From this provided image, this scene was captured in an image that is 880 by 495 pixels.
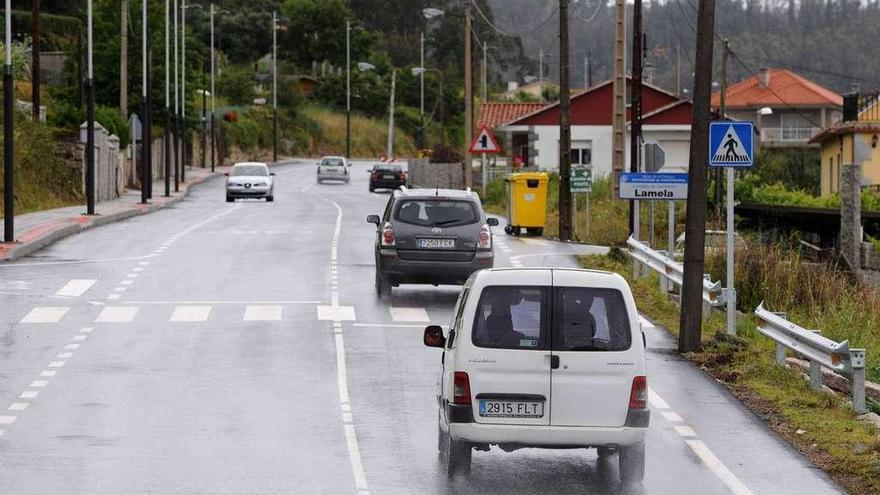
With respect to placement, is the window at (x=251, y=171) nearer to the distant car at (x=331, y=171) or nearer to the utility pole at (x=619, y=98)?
the distant car at (x=331, y=171)

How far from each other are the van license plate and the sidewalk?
2236 cm

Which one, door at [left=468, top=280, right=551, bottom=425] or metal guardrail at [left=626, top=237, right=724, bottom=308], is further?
metal guardrail at [left=626, top=237, right=724, bottom=308]

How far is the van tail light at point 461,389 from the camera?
12711 millimetres

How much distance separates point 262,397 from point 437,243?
9.40 metres

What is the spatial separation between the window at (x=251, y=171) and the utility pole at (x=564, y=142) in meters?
25.3

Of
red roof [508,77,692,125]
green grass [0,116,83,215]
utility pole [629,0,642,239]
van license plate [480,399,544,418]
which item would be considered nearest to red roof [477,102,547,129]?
red roof [508,77,692,125]

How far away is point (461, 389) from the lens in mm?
12766

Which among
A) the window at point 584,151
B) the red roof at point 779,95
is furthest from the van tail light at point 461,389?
the red roof at point 779,95

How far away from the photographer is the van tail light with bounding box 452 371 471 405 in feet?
41.7

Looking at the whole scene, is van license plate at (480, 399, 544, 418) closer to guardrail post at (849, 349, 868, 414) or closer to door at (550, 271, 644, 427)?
door at (550, 271, 644, 427)

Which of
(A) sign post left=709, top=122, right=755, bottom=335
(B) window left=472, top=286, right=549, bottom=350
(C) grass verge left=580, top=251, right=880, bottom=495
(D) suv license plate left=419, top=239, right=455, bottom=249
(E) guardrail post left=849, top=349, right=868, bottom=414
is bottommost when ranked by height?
(C) grass verge left=580, top=251, right=880, bottom=495

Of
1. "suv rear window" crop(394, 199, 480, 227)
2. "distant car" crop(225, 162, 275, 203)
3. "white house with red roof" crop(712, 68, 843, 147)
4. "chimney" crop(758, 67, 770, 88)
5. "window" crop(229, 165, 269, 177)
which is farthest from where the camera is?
"chimney" crop(758, 67, 770, 88)

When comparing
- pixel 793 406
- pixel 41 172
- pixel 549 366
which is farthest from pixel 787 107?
pixel 549 366

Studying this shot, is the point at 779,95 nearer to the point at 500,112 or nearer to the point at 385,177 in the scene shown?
the point at 500,112
